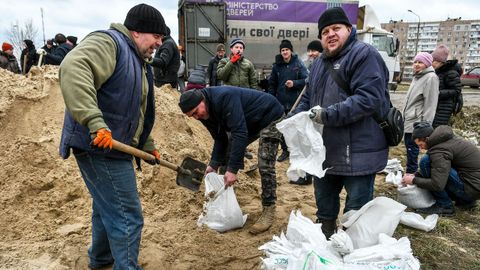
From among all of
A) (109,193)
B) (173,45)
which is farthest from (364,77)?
(173,45)

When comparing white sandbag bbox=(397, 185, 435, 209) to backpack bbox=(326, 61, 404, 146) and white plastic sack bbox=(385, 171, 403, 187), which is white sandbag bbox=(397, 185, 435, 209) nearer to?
white plastic sack bbox=(385, 171, 403, 187)

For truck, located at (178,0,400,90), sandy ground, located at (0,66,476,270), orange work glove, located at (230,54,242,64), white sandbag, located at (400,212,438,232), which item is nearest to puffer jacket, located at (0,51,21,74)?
truck, located at (178,0,400,90)

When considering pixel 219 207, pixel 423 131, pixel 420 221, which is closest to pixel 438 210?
pixel 420 221

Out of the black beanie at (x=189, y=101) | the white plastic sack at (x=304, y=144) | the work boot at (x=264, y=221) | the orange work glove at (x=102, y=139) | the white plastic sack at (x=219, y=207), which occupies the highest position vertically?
the black beanie at (x=189, y=101)

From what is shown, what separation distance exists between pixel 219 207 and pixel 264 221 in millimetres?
429

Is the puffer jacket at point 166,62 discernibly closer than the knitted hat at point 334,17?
No

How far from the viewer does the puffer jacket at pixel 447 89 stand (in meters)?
4.24

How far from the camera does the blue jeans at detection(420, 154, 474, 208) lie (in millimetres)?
3461

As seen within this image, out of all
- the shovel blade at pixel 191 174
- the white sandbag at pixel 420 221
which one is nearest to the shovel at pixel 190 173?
the shovel blade at pixel 191 174

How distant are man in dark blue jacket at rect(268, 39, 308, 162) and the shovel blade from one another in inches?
90.8

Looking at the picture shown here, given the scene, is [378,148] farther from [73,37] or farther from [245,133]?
[73,37]

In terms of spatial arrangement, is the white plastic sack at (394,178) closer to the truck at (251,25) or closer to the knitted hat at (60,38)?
the truck at (251,25)

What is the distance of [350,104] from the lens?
1987 millimetres

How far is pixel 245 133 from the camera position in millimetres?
2688
